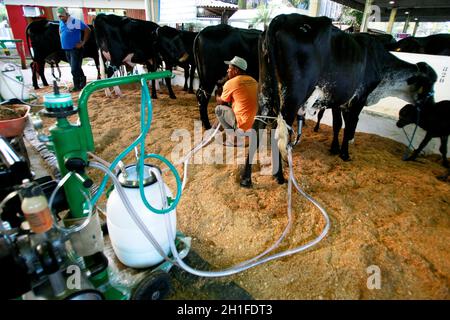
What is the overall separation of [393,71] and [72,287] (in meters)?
4.63

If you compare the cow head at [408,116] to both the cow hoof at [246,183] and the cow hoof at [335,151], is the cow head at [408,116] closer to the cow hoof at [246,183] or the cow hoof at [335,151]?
the cow hoof at [335,151]

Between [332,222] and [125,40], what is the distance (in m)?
6.18

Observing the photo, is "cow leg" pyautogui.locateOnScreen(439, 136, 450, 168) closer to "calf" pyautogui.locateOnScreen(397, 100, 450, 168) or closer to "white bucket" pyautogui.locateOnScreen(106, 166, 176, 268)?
"calf" pyautogui.locateOnScreen(397, 100, 450, 168)

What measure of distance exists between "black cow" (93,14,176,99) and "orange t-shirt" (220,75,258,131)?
3719mm

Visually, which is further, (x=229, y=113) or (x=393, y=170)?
(x=229, y=113)

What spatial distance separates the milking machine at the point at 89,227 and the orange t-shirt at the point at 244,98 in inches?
67.4

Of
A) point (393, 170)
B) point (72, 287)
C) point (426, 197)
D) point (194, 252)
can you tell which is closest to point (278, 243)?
point (194, 252)

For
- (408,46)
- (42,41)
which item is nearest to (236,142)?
(408,46)

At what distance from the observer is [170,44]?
6.23 metres

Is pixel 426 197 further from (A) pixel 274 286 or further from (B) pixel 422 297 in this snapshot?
(A) pixel 274 286

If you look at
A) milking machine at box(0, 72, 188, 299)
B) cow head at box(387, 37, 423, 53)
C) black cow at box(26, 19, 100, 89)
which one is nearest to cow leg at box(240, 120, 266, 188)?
milking machine at box(0, 72, 188, 299)

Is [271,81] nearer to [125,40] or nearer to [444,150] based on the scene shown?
[444,150]

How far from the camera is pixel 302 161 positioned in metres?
3.66

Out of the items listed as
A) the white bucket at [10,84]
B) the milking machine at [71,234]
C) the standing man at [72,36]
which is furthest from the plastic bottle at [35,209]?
the standing man at [72,36]
